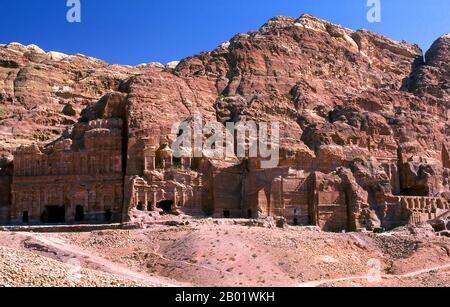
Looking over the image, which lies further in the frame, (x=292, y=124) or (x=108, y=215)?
(x=292, y=124)

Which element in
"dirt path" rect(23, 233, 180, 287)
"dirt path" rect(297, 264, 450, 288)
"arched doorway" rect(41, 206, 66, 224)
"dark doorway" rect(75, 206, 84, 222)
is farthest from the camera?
"arched doorway" rect(41, 206, 66, 224)

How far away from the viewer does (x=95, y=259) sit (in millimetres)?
53375

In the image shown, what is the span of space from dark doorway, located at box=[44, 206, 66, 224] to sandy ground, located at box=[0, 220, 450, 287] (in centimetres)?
1824

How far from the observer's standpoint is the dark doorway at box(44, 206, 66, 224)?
78.6 meters

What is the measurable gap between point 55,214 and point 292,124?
31.4 metres

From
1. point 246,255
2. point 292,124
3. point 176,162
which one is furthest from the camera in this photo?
point 292,124

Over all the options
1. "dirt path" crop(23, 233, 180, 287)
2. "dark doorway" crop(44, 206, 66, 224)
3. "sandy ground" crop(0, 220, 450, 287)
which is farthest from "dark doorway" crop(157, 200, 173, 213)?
"dirt path" crop(23, 233, 180, 287)

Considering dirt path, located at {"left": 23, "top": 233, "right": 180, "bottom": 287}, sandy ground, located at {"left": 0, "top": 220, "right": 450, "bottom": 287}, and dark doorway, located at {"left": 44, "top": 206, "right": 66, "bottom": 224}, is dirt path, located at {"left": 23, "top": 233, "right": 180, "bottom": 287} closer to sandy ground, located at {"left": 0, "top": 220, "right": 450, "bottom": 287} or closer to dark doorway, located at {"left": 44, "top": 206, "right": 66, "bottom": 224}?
sandy ground, located at {"left": 0, "top": 220, "right": 450, "bottom": 287}

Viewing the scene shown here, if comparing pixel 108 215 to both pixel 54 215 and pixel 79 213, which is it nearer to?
pixel 79 213

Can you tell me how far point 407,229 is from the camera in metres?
71.8

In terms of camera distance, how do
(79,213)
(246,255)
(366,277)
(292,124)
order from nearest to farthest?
(246,255), (366,277), (79,213), (292,124)

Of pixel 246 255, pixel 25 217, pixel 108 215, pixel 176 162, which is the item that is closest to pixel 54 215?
pixel 25 217
